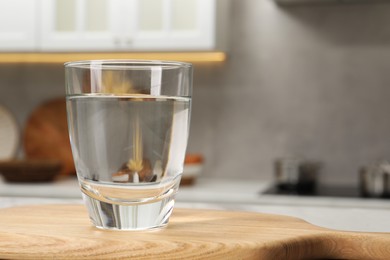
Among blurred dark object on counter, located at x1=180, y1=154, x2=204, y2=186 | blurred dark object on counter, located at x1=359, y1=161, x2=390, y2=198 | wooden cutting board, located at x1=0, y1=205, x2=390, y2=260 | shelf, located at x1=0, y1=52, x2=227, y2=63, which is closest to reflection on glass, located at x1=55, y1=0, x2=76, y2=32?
shelf, located at x1=0, y1=52, x2=227, y2=63

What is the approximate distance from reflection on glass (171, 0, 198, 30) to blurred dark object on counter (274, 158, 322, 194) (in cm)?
64

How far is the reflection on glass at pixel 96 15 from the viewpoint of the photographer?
8.93 ft

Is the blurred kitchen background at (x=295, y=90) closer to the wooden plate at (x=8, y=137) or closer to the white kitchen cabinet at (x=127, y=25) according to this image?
the white kitchen cabinet at (x=127, y=25)

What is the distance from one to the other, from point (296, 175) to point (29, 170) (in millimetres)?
1020

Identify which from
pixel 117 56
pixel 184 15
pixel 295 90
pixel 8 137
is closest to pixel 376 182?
pixel 295 90

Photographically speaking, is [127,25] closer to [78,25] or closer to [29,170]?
[78,25]

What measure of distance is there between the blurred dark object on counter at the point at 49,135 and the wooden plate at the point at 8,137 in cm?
7

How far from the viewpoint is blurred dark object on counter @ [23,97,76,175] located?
3.02m

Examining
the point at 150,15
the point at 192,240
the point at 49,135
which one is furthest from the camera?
the point at 49,135

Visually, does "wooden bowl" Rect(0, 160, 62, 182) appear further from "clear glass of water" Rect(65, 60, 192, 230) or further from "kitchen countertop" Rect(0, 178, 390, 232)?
"clear glass of water" Rect(65, 60, 192, 230)

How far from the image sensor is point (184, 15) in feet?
8.70

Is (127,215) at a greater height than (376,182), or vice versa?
(127,215)

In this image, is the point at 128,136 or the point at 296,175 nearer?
the point at 128,136

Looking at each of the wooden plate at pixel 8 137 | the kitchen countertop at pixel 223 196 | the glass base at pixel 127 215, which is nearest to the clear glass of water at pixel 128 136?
the glass base at pixel 127 215
